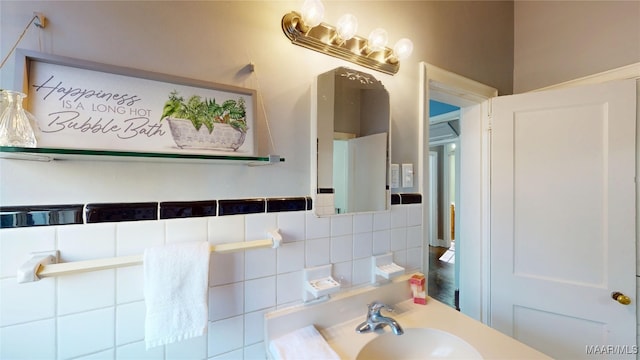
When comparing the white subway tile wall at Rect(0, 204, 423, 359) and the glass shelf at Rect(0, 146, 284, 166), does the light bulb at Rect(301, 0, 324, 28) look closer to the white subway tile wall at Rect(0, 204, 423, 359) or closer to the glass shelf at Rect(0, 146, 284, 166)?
the glass shelf at Rect(0, 146, 284, 166)

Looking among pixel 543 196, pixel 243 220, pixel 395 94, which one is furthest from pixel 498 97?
pixel 243 220

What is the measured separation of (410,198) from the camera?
118 centimetres

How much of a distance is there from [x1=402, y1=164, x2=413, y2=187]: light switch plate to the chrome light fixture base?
1.49 feet

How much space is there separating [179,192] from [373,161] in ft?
2.54

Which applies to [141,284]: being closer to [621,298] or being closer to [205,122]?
[205,122]

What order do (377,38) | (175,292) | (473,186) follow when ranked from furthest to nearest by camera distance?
(473,186) → (377,38) → (175,292)

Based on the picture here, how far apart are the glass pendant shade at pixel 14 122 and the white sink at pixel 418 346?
43.5 inches

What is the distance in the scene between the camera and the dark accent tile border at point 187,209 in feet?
2.28

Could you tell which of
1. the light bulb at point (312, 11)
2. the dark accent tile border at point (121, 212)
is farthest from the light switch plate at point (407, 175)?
the dark accent tile border at point (121, 212)

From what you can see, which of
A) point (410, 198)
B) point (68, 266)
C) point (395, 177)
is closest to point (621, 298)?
point (410, 198)

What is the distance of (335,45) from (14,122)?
3.14 feet

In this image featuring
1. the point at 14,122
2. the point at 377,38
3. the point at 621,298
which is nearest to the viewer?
the point at 14,122

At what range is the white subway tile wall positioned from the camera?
570 millimetres

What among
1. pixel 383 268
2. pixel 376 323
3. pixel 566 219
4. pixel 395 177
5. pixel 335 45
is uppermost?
pixel 335 45
